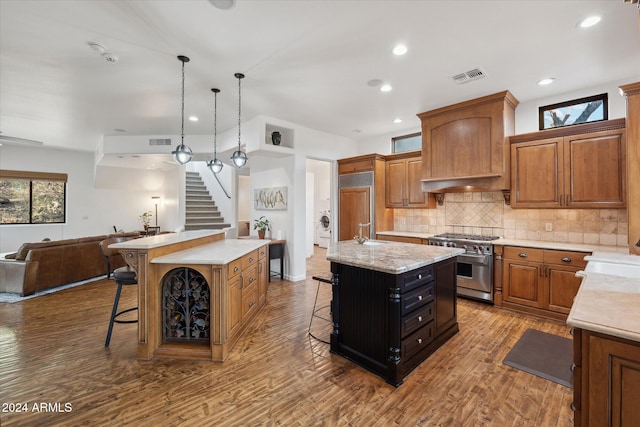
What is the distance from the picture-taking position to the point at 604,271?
6.98 feet

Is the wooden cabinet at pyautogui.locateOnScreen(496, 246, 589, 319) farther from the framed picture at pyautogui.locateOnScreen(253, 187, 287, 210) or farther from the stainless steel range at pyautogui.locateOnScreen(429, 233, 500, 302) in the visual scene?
the framed picture at pyautogui.locateOnScreen(253, 187, 287, 210)

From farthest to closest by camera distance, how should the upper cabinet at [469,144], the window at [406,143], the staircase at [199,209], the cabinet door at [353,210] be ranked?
the staircase at [199,209], the window at [406,143], the cabinet door at [353,210], the upper cabinet at [469,144]

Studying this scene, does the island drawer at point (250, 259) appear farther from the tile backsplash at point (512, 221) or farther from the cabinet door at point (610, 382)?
the tile backsplash at point (512, 221)

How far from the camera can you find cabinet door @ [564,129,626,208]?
321 cm

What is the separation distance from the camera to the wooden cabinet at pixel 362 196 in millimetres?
5344

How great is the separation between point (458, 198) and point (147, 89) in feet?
16.5

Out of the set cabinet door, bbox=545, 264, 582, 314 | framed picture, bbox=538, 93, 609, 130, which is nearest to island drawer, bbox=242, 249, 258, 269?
cabinet door, bbox=545, 264, 582, 314

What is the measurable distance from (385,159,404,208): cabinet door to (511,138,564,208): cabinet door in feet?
5.81

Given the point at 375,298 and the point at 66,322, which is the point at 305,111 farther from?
the point at 66,322

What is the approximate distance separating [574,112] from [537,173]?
3.27 ft

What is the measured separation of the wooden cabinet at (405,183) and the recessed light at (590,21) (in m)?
2.71

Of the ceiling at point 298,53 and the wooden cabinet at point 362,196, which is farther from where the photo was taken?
the wooden cabinet at point 362,196

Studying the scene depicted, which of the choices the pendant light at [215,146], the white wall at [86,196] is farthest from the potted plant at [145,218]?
the pendant light at [215,146]

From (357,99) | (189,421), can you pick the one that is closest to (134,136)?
(357,99)
